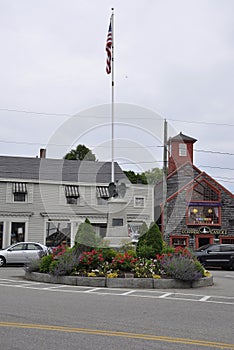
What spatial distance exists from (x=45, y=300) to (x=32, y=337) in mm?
4398

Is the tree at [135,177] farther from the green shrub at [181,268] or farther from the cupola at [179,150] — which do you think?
the green shrub at [181,268]

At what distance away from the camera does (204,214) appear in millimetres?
40281

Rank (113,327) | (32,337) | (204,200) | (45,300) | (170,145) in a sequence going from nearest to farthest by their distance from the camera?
(32,337), (113,327), (45,300), (204,200), (170,145)

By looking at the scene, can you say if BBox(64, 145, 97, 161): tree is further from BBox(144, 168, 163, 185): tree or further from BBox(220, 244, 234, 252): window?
BBox(220, 244, 234, 252): window

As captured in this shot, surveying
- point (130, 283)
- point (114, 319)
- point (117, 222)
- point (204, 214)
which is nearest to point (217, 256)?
point (117, 222)

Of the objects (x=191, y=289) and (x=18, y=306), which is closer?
(x=18, y=306)

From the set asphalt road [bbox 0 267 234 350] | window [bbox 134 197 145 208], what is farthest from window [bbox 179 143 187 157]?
asphalt road [bbox 0 267 234 350]

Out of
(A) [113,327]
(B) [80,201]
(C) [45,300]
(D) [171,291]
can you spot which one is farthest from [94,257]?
(B) [80,201]

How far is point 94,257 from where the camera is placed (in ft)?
53.9

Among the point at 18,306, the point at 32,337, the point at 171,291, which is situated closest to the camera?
the point at 32,337

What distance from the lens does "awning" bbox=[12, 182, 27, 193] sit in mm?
36031

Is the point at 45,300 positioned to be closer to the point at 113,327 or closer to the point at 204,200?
the point at 113,327

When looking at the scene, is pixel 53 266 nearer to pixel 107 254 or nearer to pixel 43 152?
pixel 107 254

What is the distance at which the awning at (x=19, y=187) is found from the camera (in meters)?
36.0
